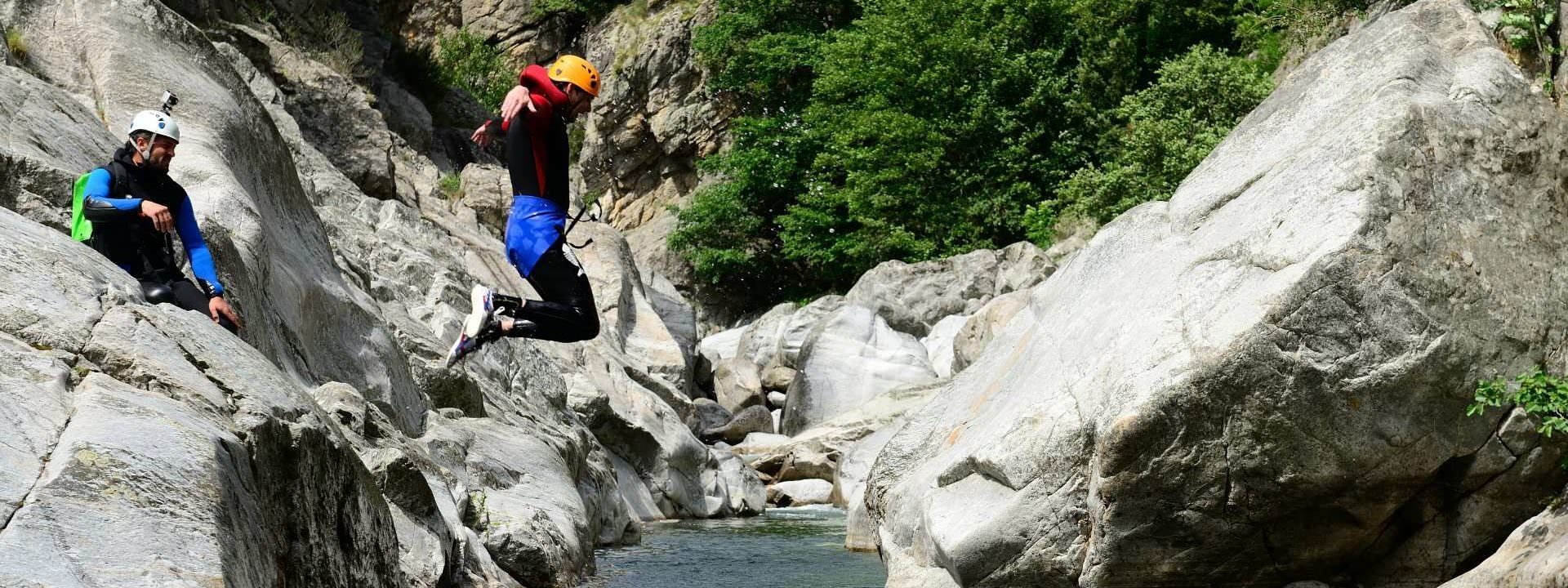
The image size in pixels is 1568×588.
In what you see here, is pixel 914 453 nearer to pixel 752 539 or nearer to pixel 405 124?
pixel 752 539

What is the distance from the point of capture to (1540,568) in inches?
289

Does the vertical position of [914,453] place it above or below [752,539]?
above

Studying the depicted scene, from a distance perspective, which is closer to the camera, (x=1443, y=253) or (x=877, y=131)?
(x=1443, y=253)

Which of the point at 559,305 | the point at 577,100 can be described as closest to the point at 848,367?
the point at 559,305

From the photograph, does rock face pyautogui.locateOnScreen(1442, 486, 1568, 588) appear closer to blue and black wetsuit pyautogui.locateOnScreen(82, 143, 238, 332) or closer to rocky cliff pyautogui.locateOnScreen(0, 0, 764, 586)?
rocky cliff pyautogui.locateOnScreen(0, 0, 764, 586)

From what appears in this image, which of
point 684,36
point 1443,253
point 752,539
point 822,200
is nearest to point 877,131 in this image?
point 822,200

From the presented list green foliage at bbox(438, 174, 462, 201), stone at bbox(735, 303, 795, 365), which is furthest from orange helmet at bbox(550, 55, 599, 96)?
stone at bbox(735, 303, 795, 365)

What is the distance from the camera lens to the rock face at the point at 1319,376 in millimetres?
8336

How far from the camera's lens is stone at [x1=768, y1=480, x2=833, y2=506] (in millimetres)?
21125

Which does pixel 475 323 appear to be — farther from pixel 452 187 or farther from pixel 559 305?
pixel 452 187

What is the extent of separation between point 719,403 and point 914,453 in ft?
59.1

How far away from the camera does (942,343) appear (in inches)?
1224

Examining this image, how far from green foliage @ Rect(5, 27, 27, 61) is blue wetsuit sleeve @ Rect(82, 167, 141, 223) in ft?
16.6

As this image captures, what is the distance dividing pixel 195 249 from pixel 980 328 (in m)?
17.8
